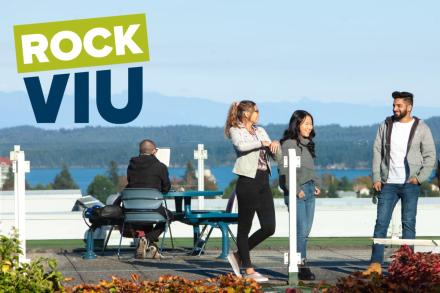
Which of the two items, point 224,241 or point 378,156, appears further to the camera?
point 224,241

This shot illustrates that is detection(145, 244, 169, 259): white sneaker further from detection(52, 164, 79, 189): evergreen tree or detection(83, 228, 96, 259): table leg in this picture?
detection(52, 164, 79, 189): evergreen tree

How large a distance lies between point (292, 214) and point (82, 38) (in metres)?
8.11

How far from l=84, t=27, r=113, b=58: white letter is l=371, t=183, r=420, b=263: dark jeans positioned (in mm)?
7034

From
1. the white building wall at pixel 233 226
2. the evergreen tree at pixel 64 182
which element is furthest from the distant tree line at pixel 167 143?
the white building wall at pixel 233 226

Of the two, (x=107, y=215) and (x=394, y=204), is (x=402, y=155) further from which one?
(x=107, y=215)

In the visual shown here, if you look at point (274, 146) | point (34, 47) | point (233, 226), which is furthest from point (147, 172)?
point (233, 226)

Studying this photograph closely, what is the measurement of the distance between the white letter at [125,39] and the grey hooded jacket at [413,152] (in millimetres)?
6784

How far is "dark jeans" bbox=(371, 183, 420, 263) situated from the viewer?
499 inches

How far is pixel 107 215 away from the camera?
51.4 feet

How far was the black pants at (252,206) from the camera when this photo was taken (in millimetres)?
12281

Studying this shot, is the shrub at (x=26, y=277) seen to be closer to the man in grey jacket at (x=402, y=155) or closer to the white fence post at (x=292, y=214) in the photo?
the white fence post at (x=292, y=214)

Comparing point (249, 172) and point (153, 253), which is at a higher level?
A: point (249, 172)

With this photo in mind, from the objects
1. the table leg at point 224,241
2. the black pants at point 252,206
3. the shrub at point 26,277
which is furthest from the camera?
the table leg at point 224,241

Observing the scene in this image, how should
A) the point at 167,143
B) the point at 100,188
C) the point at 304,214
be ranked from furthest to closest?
the point at 167,143 → the point at 100,188 → the point at 304,214
